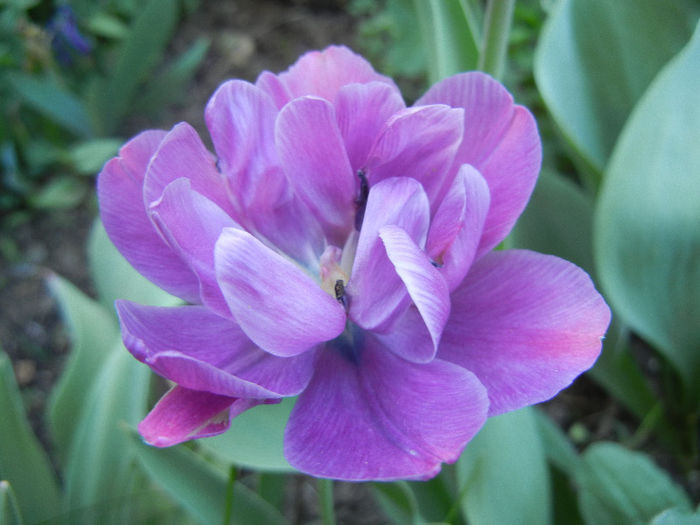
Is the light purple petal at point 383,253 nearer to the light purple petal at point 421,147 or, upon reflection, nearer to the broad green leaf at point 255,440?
the light purple petal at point 421,147

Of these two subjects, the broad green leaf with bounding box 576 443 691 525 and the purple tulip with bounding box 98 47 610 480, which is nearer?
the purple tulip with bounding box 98 47 610 480

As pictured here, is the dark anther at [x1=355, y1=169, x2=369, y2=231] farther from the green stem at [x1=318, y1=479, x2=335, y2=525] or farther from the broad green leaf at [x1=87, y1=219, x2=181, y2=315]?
the broad green leaf at [x1=87, y1=219, x2=181, y2=315]

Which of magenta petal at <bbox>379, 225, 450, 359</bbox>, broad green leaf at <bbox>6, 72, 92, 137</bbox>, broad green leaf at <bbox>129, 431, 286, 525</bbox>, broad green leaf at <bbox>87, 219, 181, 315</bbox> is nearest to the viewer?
magenta petal at <bbox>379, 225, 450, 359</bbox>

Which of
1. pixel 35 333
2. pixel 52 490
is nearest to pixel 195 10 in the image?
pixel 35 333

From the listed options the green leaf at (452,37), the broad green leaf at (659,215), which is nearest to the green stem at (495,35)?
the green leaf at (452,37)

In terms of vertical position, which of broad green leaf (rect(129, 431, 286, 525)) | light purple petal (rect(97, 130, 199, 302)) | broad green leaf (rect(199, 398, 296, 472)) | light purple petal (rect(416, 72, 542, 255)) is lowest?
broad green leaf (rect(129, 431, 286, 525))

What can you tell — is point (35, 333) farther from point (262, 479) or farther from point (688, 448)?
point (688, 448)

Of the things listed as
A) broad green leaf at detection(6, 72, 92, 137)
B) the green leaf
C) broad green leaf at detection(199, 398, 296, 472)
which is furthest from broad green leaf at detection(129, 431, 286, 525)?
broad green leaf at detection(6, 72, 92, 137)

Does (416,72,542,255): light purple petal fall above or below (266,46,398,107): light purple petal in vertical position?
below
